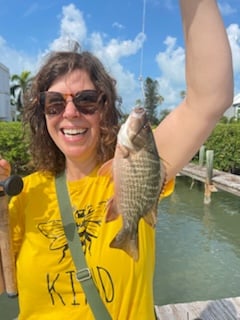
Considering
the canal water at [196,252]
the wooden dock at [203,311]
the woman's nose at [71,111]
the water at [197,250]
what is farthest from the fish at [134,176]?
the water at [197,250]

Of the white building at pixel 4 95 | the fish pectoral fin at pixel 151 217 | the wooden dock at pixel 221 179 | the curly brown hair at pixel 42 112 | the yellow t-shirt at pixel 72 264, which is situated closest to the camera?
the fish pectoral fin at pixel 151 217

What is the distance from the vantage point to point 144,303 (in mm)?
1699

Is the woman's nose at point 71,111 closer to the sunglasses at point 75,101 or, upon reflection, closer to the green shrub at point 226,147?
the sunglasses at point 75,101

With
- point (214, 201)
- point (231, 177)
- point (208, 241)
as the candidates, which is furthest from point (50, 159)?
point (214, 201)

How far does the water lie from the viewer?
19.7 feet

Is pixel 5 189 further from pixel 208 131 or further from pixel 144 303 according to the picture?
pixel 208 131

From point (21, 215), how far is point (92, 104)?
0.68 metres

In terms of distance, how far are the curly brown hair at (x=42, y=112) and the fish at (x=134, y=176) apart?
45 cm

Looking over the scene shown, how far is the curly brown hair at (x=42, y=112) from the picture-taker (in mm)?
1850

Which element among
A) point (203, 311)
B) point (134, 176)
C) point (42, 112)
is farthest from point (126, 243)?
point (203, 311)

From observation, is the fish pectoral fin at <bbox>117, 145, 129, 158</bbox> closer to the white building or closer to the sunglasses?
the sunglasses

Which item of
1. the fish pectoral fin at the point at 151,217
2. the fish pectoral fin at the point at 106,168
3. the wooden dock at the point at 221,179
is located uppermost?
the fish pectoral fin at the point at 106,168

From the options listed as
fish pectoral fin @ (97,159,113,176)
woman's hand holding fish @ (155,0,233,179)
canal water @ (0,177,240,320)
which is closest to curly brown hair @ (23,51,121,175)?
woman's hand holding fish @ (155,0,233,179)

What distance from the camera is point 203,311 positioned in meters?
3.41
